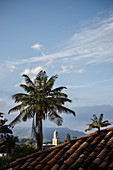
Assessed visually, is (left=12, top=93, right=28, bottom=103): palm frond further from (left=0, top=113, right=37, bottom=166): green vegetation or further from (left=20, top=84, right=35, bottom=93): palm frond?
(left=0, top=113, right=37, bottom=166): green vegetation

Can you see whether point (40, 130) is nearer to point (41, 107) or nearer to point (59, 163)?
point (41, 107)

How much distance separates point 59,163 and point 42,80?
21.9 m

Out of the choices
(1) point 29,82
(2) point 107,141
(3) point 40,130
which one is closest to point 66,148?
(2) point 107,141

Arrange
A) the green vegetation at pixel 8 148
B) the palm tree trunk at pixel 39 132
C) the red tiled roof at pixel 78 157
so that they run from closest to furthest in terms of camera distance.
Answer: the red tiled roof at pixel 78 157 → the green vegetation at pixel 8 148 → the palm tree trunk at pixel 39 132

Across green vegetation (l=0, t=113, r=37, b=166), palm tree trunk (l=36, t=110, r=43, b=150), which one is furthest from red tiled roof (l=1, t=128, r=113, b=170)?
palm tree trunk (l=36, t=110, r=43, b=150)

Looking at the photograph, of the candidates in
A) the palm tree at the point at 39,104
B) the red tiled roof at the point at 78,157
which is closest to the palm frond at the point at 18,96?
the palm tree at the point at 39,104

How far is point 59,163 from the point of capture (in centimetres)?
771

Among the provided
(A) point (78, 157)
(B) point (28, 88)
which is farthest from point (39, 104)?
(A) point (78, 157)

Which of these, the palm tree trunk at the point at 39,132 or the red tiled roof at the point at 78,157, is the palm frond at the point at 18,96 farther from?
the red tiled roof at the point at 78,157

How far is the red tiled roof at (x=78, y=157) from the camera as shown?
291 inches

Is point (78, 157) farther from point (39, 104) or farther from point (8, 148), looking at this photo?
Answer: point (8, 148)

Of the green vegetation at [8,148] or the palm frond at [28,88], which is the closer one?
the green vegetation at [8,148]

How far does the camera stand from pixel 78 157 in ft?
26.0

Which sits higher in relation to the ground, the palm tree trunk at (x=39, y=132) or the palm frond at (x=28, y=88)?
the palm frond at (x=28, y=88)
